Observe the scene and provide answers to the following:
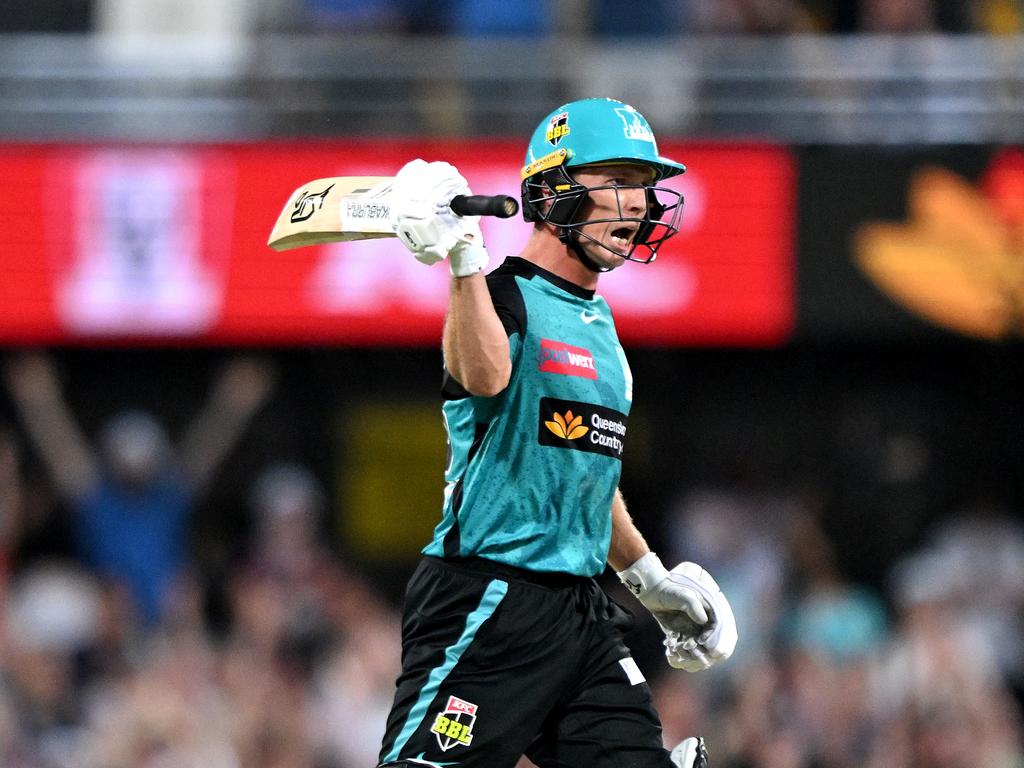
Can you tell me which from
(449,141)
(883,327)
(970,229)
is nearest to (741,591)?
(883,327)

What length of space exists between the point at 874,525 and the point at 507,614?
7.12 m

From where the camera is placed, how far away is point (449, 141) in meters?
9.75

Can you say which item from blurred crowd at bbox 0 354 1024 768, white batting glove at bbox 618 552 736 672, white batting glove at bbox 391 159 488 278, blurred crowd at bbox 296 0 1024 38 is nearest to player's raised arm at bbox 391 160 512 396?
white batting glove at bbox 391 159 488 278

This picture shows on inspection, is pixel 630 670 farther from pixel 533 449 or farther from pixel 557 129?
pixel 557 129

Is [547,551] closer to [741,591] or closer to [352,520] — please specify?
[741,591]

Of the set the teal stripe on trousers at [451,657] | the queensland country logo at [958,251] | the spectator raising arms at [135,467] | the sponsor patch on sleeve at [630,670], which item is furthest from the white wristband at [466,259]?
the spectator raising arms at [135,467]

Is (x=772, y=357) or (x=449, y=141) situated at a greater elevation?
(x=449, y=141)

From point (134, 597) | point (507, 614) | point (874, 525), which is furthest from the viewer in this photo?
point (874, 525)

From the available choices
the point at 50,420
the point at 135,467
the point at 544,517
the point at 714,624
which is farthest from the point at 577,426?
the point at 50,420

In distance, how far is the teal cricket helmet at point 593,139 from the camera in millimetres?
4492

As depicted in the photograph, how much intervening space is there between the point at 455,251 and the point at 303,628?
20.1 feet

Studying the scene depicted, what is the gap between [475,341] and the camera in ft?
13.3

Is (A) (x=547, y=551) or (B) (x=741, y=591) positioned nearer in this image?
(A) (x=547, y=551)

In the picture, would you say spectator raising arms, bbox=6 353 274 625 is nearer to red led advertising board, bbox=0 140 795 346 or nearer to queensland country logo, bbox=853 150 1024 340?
red led advertising board, bbox=0 140 795 346
